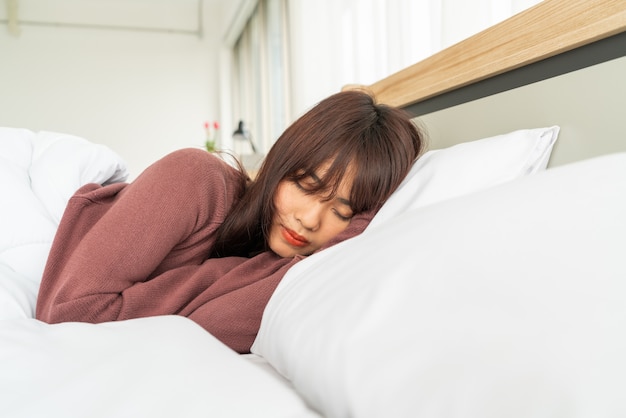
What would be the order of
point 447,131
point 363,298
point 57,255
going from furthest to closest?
point 447,131, point 57,255, point 363,298

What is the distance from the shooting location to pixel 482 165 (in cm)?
78

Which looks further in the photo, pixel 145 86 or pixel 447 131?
pixel 145 86

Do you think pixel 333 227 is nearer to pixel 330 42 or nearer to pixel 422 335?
pixel 422 335

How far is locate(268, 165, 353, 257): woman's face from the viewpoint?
3.16 ft

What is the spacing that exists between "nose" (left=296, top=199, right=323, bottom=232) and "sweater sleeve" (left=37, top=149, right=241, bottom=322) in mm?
143

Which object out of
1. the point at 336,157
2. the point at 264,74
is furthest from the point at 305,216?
the point at 264,74

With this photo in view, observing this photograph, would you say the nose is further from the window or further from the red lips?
the window

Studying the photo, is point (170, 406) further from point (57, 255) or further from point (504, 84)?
point (504, 84)

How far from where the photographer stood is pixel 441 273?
375mm

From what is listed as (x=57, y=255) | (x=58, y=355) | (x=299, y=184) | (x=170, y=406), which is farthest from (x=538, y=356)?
(x=57, y=255)

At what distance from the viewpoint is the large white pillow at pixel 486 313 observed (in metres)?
0.29

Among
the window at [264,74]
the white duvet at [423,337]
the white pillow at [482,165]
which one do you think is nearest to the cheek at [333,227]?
the white pillow at [482,165]

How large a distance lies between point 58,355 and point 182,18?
5.74 m

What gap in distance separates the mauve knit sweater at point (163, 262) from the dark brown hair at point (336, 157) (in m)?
0.04
